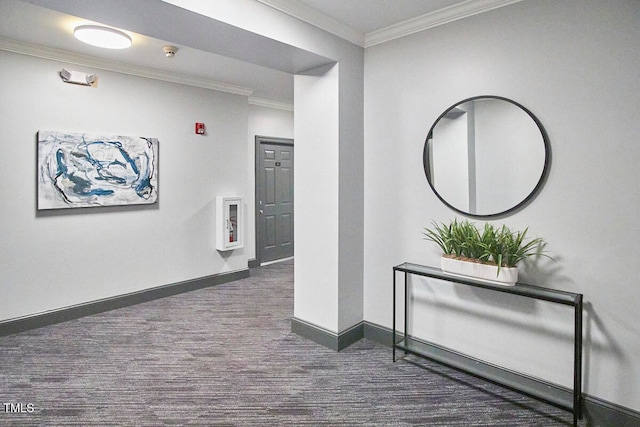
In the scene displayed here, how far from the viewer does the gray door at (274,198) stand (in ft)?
19.0

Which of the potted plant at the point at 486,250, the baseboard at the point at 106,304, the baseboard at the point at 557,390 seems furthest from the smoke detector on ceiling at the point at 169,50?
the baseboard at the point at 557,390

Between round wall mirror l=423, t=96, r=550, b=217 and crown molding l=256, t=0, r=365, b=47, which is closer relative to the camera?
round wall mirror l=423, t=96, r=550, b=217

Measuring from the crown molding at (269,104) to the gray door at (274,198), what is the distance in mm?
→ 483

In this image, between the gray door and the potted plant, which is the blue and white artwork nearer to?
the gray door

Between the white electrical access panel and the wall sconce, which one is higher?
the wall sconce

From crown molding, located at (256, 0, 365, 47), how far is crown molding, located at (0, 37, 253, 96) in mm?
2199

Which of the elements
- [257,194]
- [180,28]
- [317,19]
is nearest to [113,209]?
[257,194]

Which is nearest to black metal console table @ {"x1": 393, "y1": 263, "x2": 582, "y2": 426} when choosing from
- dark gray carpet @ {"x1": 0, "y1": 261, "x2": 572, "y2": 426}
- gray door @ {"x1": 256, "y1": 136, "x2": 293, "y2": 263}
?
dark gray carpet @ {"x1": 0, "y1": 261, "x2": 572, "y2": 426}

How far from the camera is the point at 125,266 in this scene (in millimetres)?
3965

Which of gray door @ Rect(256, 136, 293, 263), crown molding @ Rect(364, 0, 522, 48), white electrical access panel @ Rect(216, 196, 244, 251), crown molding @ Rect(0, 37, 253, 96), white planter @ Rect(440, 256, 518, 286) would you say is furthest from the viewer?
gray door @ Rect(256, 136, 293, 263)

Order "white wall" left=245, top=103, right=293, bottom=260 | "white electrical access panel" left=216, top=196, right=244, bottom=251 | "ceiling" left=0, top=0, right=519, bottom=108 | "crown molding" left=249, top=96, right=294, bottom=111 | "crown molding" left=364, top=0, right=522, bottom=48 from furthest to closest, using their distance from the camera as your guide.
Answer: "white wall" left=245, top=103, right=293, bottom=260
"crown molding" left=249, top=96, right=294, bottom=111
"white electrical access panel" left=216, top=196, right=244, bottom=251
"crown molding" left=364, top=0, right=522, bottom=48
"ceiling" left=0, top=0, right=519, bottom=108

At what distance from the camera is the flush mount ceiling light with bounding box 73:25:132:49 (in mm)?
2831

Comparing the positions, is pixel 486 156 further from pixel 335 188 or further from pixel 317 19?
pixel 317 19

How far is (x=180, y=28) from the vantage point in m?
2.20
